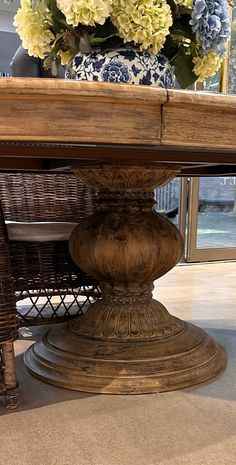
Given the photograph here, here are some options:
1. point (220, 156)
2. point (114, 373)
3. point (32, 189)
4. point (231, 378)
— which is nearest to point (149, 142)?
point (220, 156)

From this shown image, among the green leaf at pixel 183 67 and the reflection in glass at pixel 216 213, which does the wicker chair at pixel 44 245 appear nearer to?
the green leaf at pixel 183 67

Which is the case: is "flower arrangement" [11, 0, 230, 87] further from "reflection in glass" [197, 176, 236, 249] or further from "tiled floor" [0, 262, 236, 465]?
"reflection in glass" [197, 176, 236, 249]

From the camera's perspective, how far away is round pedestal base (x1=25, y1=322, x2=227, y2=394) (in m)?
1.29

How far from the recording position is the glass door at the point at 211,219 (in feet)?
12.8

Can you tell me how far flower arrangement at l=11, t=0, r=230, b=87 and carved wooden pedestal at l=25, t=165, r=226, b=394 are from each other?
1.10 feet

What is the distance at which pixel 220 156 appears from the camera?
53.6 inches

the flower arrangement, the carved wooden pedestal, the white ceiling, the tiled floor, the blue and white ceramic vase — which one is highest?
the white ceiling

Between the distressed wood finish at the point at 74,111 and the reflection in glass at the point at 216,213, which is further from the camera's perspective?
the reflection in glass at the point at 216,213

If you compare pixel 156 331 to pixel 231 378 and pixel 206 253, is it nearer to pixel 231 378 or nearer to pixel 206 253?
pixel 231 378

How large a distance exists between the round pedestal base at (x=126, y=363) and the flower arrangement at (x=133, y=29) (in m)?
0.76

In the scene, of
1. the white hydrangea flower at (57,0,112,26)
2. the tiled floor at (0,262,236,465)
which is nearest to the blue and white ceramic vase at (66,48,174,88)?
the white hydrangea flower at (57,0,112,26)

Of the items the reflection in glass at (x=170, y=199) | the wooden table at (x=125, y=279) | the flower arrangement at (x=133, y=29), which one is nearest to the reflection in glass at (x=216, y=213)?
the reflection in glass at (x=170, y=199)

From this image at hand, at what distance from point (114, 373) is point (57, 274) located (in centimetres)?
55

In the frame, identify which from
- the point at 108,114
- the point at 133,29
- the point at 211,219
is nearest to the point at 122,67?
the point at 133,29
